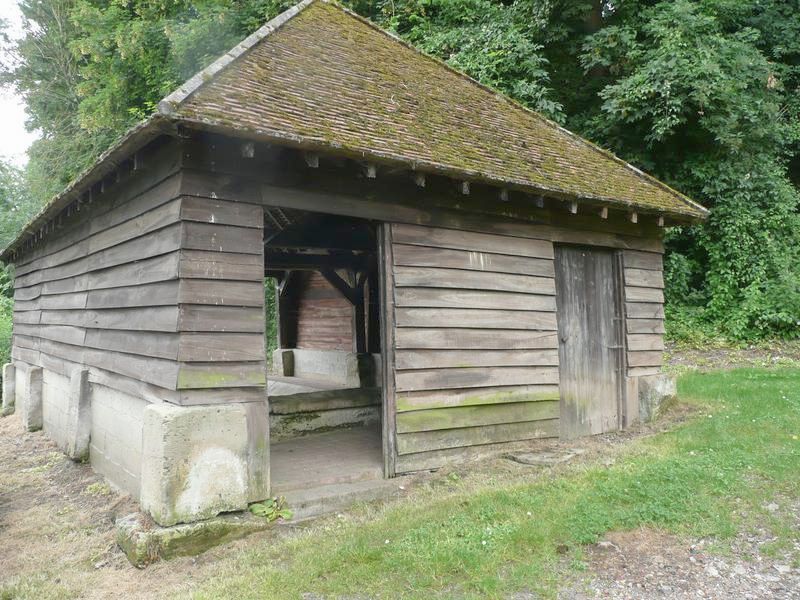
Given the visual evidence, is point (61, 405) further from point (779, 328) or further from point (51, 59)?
point (51, 59)

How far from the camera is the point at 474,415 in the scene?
21.2ft

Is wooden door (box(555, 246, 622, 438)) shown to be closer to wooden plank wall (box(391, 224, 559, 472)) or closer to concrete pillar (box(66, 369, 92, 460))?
wooden plank wall (box(391, 224, 559, 472))

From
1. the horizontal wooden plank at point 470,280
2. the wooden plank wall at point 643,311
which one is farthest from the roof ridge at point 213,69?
the wooden plank wall at point 643,311

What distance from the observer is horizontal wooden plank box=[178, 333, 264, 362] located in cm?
468

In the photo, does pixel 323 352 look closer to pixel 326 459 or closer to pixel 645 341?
pixel 326 459

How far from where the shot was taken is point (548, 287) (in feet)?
23.6

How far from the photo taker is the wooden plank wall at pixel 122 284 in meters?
4.97

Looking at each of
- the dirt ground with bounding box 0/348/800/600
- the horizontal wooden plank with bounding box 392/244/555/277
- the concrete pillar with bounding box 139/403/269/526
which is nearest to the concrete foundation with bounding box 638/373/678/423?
the horizontal wooden plank with bounding box 392/244/555/277

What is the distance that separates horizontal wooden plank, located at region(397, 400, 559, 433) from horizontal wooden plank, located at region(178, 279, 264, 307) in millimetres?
1924

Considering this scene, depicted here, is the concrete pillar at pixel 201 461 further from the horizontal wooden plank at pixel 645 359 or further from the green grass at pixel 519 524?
the horizontal wooden plank at pixel 645 359

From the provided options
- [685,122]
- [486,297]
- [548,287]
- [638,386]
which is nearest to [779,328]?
[685,122]

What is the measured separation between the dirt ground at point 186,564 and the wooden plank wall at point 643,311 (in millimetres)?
3086

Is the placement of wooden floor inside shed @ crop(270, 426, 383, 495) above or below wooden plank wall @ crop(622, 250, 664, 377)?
below

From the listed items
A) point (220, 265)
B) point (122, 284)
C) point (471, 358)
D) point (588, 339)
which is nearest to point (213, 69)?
point (220, 265)
